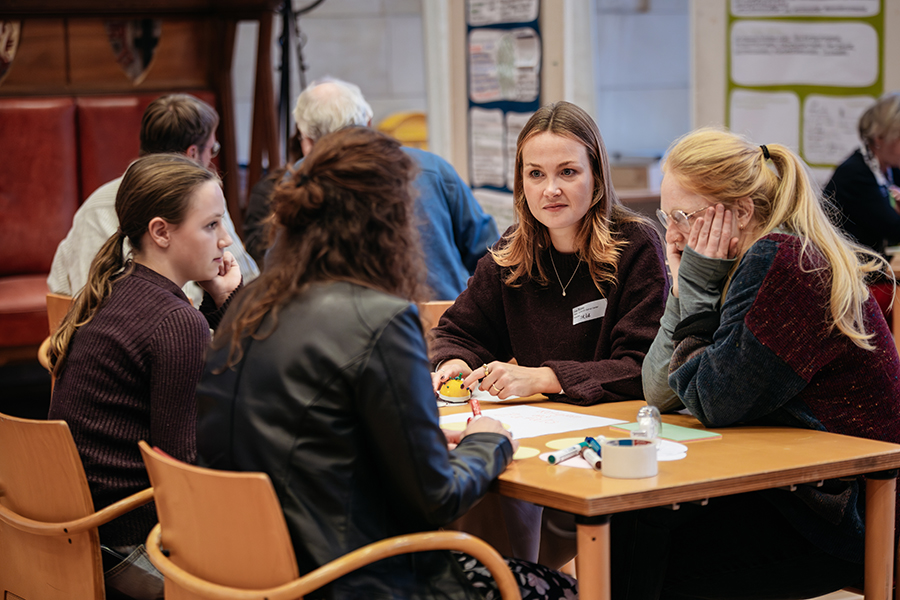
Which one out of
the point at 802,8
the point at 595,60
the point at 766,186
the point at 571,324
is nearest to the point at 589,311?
the point at 571,324

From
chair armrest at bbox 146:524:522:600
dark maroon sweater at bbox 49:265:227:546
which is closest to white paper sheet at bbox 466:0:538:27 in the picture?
dark maroon sweater at bbox 49:265:227:546

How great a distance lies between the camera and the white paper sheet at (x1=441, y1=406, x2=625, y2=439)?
1838mm

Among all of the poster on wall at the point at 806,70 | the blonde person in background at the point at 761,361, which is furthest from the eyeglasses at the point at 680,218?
the poster on wall at the point at 806,70

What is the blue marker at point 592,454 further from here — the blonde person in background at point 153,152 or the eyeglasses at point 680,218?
the blonde person in background at point 153,152

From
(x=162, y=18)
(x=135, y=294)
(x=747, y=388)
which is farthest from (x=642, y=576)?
(x=162, y=18)

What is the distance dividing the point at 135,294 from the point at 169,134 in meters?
1.48

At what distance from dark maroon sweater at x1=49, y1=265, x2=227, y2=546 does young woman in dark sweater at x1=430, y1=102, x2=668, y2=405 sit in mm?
622

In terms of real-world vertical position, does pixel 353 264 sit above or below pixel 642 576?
above

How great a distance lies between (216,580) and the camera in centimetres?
142

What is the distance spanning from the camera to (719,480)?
1.47m

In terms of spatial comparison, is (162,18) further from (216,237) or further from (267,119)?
(216,237)

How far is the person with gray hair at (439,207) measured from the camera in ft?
10.8

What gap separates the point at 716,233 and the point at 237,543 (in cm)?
109

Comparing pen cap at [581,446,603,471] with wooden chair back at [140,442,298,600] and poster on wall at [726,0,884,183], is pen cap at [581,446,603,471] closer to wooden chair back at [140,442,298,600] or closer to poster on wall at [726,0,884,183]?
wooden chair back at [140,442,298,600]
